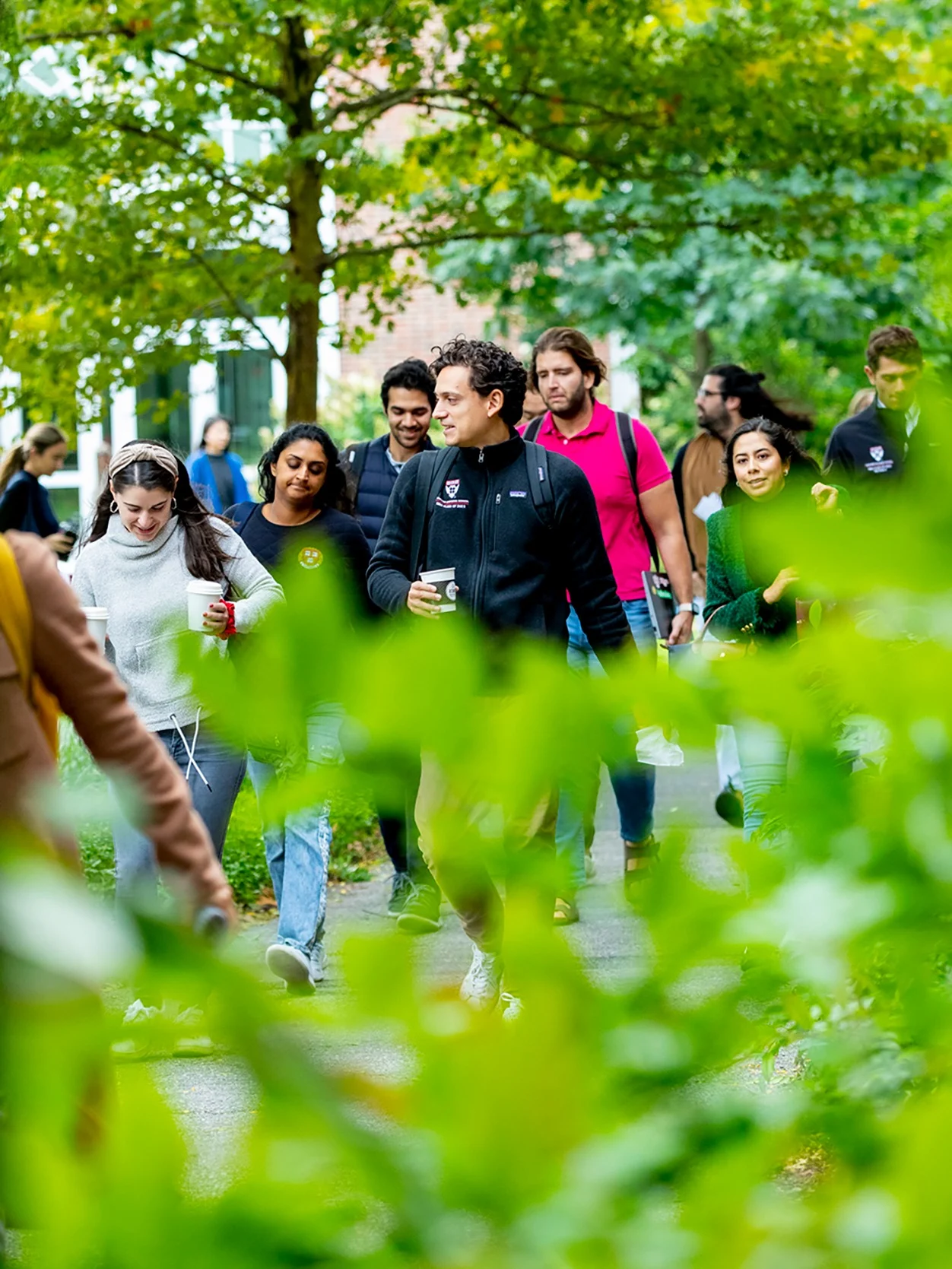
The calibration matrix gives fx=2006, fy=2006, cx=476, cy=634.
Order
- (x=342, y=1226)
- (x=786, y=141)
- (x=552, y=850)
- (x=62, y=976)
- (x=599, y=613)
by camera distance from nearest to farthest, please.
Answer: (x=62, y=976) < (x=342, y=1226) < (x=552, y=850) < (x=599, y=613) < (x=786, y=141)

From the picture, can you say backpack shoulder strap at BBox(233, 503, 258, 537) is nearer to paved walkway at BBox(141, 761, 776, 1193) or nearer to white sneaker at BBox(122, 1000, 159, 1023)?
paved walkway at BBox(141, 761, 776, 1193)

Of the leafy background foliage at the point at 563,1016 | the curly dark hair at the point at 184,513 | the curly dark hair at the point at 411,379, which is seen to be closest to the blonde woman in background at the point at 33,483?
the curly dark hair at the point at 411,379

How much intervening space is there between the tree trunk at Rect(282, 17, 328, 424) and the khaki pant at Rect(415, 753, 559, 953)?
9437mm

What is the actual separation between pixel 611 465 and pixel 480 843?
6.37m

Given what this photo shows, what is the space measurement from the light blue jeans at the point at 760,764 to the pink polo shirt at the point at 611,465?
6.12m

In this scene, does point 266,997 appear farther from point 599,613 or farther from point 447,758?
point 599,613

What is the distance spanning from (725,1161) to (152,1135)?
0.81 ft

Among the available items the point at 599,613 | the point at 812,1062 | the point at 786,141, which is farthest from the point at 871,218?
the point at 812,1062

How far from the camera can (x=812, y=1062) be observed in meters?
1.31

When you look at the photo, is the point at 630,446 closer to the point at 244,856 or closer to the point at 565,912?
the point at 244,856

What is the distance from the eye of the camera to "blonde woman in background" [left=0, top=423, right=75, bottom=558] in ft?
36.9

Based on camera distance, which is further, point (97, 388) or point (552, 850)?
point (97, 388)

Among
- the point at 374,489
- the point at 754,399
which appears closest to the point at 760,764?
the point at 374,489

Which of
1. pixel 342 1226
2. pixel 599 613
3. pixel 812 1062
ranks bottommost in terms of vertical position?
pixel 599 613
